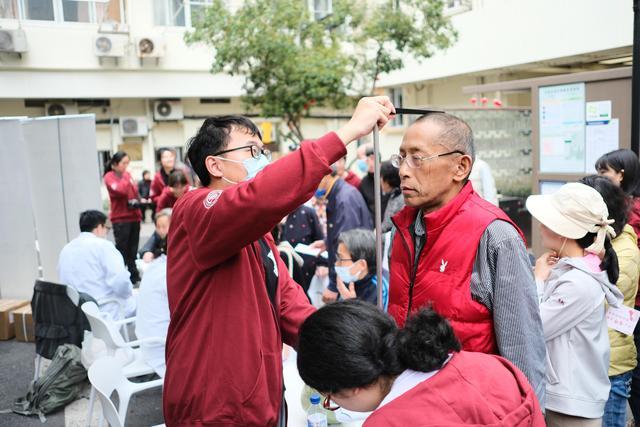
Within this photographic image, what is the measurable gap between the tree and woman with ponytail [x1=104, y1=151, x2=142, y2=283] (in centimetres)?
468

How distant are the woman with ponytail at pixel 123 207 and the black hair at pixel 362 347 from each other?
6.72 m

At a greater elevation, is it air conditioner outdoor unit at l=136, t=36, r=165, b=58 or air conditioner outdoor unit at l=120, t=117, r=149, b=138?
air conditioner outdoor unit at l=136, t=36, r=165, b=58

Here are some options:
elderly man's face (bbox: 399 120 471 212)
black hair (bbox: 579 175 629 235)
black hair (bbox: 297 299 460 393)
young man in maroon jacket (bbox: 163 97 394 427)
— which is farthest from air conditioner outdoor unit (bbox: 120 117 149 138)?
black hair (bbox: 297 299 460 393)

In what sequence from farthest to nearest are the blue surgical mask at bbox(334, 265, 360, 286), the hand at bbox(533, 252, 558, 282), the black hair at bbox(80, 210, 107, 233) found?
the black hair at bbox(80, 210, 107, 233), the blue surgical mask at bbox(334, 265, 360, 286), the hand at bbox(533, 252, 558, 282)

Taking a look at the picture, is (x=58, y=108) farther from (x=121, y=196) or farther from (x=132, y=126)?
(x=121, y=196)

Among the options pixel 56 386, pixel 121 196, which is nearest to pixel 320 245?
pixel 56 386

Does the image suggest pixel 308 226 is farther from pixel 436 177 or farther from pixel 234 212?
pixel 234 212

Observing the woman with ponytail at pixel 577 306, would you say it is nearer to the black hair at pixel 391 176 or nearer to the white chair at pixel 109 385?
the white chair at pixel 109 385

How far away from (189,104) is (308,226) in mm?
12364

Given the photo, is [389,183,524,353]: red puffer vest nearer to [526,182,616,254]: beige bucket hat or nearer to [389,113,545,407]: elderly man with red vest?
[389,113,545,407]: elderly man with red vest

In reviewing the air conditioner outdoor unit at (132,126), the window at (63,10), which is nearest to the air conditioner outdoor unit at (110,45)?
the window at (63,10)

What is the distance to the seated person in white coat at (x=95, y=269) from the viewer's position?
468 cm

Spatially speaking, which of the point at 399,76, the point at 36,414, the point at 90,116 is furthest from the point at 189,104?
the point at 36,414

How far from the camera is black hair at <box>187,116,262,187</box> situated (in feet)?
5.81
